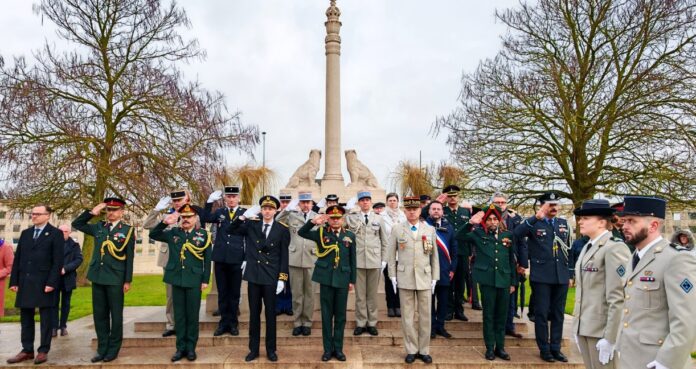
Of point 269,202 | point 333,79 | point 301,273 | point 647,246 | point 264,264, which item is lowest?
point 301,273

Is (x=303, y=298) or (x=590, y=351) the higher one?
(x=590, y=351)

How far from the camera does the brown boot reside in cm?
615

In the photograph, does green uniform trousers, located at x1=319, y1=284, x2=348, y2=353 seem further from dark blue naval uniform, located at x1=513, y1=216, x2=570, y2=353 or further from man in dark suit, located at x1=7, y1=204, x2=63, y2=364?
man in dark suit, located at x1=7, y1=204, x2=63, y2=364

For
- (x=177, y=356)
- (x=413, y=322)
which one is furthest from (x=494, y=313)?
(x=177, y=356)

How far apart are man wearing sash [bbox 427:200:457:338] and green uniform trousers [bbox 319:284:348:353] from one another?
1.66 meters

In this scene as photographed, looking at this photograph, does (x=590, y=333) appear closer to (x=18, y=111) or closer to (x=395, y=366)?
(x=395, y=366)

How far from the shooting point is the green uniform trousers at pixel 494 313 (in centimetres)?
628

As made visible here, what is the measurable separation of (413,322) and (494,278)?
1.22 metres

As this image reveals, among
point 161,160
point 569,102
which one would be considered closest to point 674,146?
point 569,102

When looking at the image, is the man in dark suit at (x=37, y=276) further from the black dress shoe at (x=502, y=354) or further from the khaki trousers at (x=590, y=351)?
the khaki trousers at (x=590, y=351)

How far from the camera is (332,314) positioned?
6.26 metres

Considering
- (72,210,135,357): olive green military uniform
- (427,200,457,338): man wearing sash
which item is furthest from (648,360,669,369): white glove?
(72,210,135,357): olive green military uniform

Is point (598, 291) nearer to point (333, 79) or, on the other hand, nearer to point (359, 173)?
point (359, 173)

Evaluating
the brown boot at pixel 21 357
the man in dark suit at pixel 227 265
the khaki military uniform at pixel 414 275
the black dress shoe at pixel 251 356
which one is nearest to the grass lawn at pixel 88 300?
the brown boot at pixel 21 357
